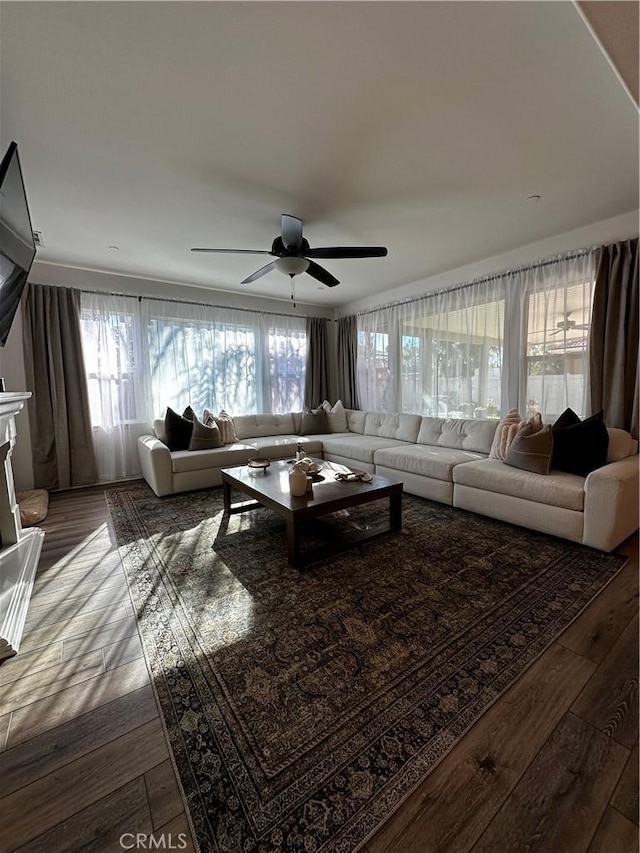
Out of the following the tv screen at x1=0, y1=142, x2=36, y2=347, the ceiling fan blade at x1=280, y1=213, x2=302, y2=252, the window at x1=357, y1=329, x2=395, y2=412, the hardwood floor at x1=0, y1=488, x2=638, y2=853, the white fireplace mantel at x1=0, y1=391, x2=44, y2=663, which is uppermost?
the ceiling fan blade at x1=280, y1=213, x2=302, y2=252

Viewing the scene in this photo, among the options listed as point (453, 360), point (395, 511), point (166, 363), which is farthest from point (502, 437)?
point (166, 363)

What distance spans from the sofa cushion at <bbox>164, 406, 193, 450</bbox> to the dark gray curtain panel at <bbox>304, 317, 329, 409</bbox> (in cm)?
219

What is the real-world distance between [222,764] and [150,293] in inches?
187

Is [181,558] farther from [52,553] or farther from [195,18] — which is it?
[195,18]

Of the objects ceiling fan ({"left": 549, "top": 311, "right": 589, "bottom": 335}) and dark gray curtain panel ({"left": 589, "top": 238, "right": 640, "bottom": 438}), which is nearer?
dark gray curtain panel ({"left": 589, "top": 238, "right": 640, "bottom": 438})

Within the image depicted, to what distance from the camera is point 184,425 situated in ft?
13.6

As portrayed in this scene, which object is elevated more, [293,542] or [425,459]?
[425,459]

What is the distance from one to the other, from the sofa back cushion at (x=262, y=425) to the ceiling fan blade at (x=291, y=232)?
269cm

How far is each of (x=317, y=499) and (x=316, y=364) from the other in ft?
12.4

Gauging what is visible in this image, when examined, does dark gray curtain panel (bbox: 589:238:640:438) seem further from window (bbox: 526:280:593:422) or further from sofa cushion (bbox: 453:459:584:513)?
sofa cushion (bbox: 453:459:584:513)

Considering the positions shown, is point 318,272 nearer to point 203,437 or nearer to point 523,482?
point 203,437

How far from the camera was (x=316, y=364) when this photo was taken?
231 inches

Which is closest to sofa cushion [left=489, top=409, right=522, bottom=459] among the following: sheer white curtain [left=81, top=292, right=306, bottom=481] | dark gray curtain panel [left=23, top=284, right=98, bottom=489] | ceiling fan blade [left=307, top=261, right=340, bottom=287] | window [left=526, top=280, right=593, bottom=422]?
window [left=526, top=280, right=593, bottom=422]

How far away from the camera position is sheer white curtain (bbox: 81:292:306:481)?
4238 mm
